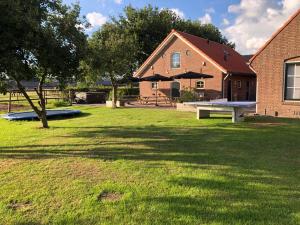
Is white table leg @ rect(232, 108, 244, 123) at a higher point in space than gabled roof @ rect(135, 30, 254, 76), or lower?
lower

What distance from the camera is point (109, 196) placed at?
5.44 m

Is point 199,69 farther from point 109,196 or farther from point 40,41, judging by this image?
point 109,196

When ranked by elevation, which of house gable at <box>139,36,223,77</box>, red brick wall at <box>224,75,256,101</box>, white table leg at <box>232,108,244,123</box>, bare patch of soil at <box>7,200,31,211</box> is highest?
house gable at <box>139,36,223,77</box>

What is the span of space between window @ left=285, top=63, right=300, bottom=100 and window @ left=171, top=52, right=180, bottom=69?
54.8ft

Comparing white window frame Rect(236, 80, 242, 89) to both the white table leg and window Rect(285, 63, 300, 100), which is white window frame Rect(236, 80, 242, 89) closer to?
window Rect(285, 63, 300, 100)

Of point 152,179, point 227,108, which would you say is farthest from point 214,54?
point 152,179

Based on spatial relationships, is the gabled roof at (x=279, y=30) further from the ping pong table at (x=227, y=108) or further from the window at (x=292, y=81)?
the ping pong table at (x=227, y=108)

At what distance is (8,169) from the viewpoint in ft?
23.4

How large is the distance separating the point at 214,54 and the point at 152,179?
91.5ft

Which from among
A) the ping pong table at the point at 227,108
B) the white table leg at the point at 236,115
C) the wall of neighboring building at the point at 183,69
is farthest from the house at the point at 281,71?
the wall of neighboring building at the point at 183,69

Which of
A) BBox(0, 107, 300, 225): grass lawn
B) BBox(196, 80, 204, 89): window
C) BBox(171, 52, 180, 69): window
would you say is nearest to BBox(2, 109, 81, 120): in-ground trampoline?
BBox(0, 107, 300, 225): grass lawn

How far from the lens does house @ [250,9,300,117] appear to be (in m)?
16.9

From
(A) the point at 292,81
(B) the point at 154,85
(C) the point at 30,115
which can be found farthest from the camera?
(B) the point at 154,85

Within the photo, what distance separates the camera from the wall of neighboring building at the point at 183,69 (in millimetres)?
30500
